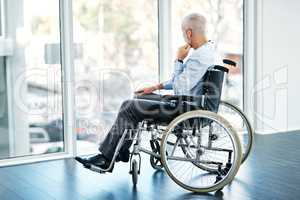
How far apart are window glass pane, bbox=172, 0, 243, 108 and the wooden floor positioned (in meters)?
1.14

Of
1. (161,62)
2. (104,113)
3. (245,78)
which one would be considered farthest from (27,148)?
(245,78)

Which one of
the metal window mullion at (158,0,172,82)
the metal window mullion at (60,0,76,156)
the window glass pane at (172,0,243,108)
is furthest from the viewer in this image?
the window glass pane at (172,0,243,108)

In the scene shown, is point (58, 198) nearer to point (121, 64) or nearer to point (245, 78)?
point (121, 64)

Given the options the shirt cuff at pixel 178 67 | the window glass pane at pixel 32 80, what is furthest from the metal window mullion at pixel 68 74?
the shirt cuff at pixel 178 67

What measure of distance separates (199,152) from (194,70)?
0.56 meters

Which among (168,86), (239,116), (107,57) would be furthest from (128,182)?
(107,57)

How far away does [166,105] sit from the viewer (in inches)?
129

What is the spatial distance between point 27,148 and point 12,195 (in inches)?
38.5

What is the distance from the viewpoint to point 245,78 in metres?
5.07

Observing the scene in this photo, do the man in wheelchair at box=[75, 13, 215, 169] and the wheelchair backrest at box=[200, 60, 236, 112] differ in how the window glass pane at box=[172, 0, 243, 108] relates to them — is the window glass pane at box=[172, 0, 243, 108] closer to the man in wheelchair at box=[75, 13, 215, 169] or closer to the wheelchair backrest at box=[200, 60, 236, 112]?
the man in wheelchair at box=[75, 13, 215, 169]

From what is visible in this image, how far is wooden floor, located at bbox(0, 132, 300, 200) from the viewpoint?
123 inches

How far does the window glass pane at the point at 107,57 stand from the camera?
4.27m

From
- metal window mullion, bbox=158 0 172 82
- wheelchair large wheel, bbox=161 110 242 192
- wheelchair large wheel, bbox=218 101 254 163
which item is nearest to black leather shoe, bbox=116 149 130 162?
wheelchair large wheel, bbox=161 110 242 192

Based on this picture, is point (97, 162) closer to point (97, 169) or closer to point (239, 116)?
point (97, 169)
